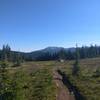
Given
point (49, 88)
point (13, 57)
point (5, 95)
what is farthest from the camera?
point (13, 57)

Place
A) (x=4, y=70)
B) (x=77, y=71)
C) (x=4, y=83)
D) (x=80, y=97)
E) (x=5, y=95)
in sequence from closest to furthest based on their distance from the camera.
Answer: (x=5, y=95) → (x=4, y=83) → (x=80, y=97) → (x=4, y=70) → (x=77, y=71)

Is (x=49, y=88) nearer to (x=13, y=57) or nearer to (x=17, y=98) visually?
(x=17, y=98)

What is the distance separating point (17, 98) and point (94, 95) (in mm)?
18253

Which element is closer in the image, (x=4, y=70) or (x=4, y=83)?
(x=4, y=83)

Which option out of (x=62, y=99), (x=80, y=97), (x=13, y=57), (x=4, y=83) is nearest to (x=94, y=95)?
(x=80, y=97)

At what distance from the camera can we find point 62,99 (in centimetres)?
4372

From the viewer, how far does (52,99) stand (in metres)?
42.3

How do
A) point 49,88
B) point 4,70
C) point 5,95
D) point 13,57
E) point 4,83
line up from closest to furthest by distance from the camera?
point 5,95
point 4,83
point 4,70
point 49,88
point 13,57

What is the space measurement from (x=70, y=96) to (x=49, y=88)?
7.40 m

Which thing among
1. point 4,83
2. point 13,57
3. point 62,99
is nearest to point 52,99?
point 62,99

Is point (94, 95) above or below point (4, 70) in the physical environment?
below

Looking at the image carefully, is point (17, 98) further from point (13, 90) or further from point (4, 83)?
point (4, 83)

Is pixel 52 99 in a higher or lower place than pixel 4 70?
lower

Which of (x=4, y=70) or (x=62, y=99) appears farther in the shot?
(x=4, y=70)
